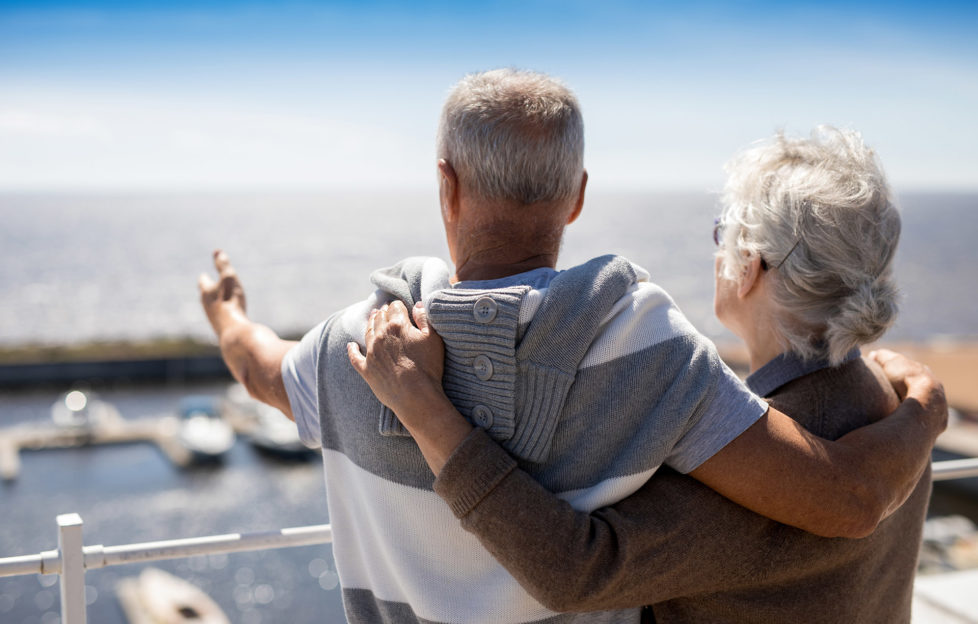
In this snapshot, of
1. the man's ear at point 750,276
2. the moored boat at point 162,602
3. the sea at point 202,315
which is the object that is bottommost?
the sea at point 202,315

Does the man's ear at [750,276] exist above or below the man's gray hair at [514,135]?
below

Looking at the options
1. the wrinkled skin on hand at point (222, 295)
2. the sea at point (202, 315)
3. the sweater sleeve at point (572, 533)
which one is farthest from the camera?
the sea at point (202, 315)

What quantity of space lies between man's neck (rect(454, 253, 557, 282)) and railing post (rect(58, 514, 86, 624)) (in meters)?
0.79

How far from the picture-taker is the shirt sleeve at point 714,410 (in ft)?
3.13

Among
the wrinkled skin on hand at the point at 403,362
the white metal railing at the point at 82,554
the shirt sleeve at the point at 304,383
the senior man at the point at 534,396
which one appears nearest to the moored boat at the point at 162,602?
the white metal railing at the point at 82,554

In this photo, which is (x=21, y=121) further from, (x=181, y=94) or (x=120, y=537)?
(x=120, y=537)

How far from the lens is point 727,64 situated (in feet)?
270

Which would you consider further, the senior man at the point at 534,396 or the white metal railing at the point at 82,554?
the white metal railing at the point at 82,554

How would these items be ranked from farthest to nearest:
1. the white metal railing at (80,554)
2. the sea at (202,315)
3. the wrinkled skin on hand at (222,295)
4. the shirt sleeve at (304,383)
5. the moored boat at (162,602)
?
the sea at (202,315)
the moored boat at (162,602)
the wrinkled skin on hand at (222,295)
the white metal railing at (80,554)
the shirt sleeve at (304,383)

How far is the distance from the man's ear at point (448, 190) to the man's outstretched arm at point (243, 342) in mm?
358

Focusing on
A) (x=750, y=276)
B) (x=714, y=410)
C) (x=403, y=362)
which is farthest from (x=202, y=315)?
(x=714, y=410)

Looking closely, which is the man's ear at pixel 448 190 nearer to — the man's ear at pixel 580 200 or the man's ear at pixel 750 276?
the man's ear at pixel 580 200

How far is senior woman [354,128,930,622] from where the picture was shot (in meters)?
0.94

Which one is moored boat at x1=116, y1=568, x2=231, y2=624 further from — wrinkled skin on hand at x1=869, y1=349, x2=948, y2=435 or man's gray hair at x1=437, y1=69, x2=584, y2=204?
man's gray hair at x1=437, y1=69, x2=584, y2=204
